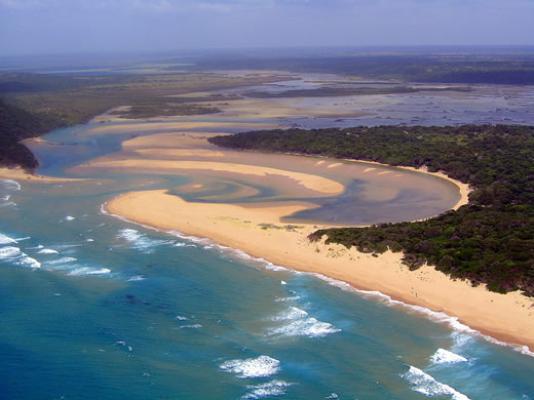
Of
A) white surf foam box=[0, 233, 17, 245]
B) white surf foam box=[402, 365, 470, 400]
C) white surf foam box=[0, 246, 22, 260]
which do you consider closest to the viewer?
white surf foam box=[402, 365, 470, 400]

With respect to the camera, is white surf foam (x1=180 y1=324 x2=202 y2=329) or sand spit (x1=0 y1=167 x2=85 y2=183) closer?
white surf foam (x1=180 y1=324 x2=202 y2=329)

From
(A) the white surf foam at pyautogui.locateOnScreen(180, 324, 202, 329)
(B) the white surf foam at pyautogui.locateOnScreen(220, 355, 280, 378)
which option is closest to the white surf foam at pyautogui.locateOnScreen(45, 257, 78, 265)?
(A) the white surf foam at pyautogui.locateOnScreen(180, 324, 202, 329)

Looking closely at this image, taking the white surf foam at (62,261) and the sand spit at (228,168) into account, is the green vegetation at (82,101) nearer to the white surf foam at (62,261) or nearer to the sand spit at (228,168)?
the sand spit at (228,168)

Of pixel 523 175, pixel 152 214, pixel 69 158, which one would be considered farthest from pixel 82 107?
pixel 523 175

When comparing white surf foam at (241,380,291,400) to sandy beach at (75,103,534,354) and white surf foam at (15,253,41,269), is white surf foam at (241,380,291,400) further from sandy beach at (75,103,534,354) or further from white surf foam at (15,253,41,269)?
white surf foam at (15,253,41,269)

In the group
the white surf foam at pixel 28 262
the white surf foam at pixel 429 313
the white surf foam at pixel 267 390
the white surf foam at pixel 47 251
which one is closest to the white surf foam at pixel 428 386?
the white surf foam at pixel 429 313

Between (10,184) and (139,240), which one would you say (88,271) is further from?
(10,184)
